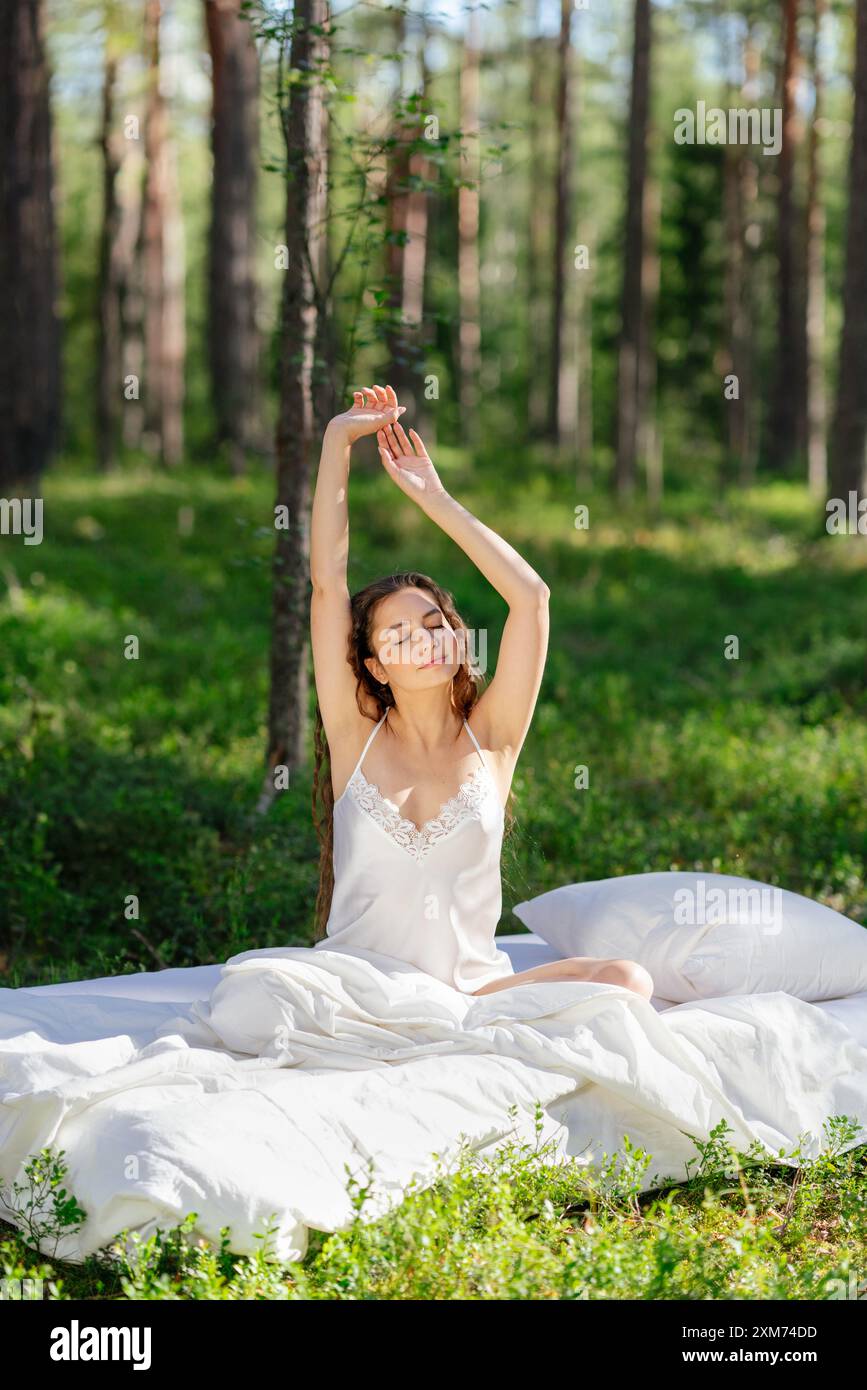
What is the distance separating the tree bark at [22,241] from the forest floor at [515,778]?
2.38ft

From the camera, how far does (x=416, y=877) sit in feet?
14.0

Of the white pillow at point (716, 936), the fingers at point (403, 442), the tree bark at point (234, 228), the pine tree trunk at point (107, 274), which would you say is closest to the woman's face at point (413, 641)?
the fingers at point (403, 442)

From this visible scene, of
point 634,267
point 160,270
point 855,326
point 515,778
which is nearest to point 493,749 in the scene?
point 515,778

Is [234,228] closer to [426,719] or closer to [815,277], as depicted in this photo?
[815,277]

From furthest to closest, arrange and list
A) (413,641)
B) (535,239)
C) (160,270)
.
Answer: (535,239) < (160,270) < (413,641)

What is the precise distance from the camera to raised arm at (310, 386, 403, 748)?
4328 mm

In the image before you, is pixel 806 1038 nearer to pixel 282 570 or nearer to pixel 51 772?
pixel 282 570

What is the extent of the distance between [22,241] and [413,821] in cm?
1053

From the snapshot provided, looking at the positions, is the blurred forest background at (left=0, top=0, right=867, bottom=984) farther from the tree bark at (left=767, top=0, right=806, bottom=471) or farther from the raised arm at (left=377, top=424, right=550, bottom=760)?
the raised arm at (left=377, top=424, right=550, bottom=760)

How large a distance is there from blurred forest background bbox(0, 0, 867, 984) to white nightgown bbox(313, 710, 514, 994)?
492 mm

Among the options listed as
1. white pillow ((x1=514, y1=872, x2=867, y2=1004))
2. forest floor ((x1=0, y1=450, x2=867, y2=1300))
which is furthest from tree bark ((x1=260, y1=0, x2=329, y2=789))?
white pillow ((x1=514, y1=872, x2=867, y2=1004))

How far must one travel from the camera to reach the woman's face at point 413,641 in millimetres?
4242

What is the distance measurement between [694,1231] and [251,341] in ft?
46.7
